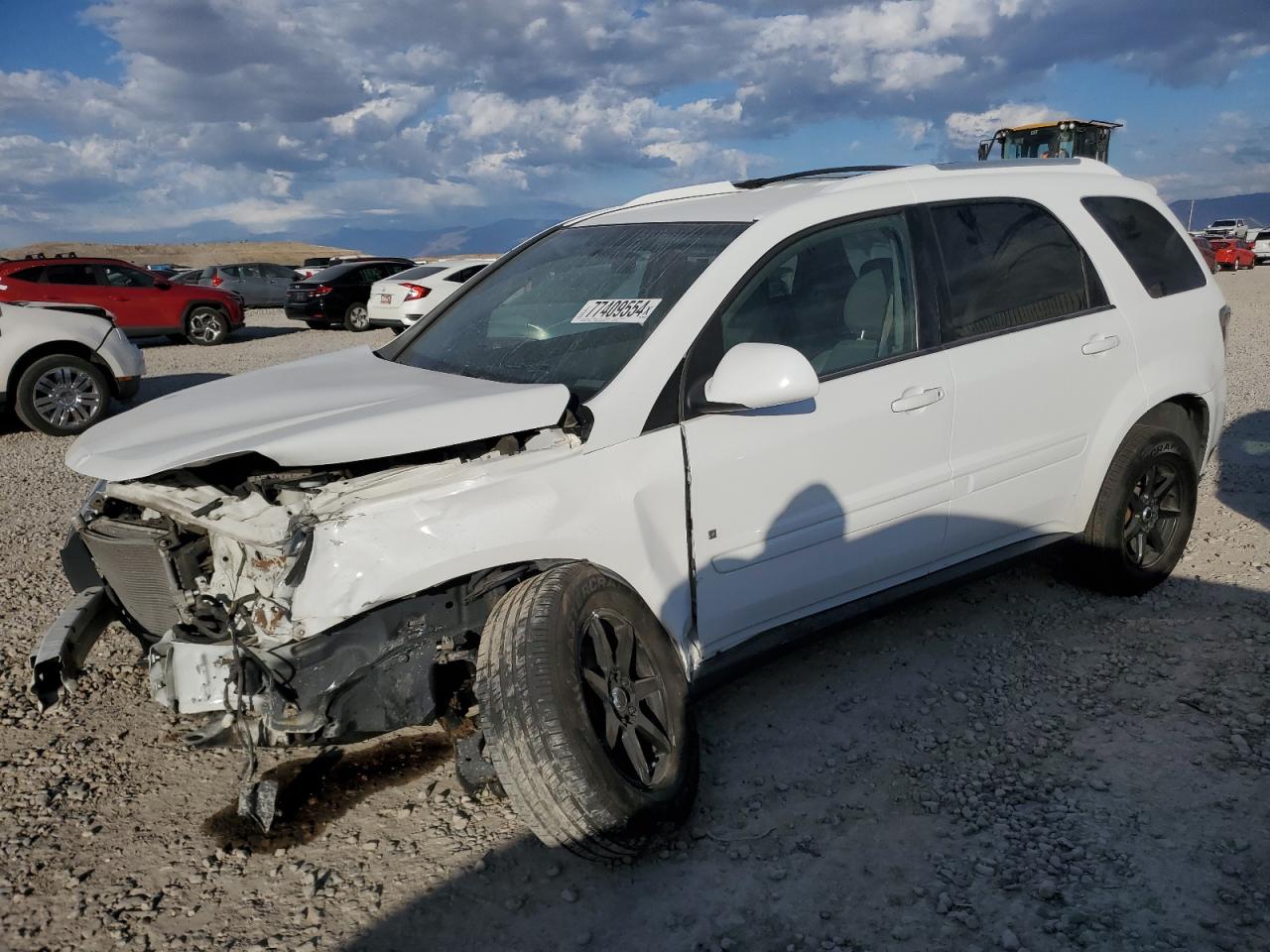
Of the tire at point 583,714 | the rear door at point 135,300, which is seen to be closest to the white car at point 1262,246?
the rear door at point 135,300

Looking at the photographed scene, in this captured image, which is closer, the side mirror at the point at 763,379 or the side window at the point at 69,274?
the side mirror at the point at 763,379

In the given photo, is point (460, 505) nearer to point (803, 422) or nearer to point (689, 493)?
point (689, 493)

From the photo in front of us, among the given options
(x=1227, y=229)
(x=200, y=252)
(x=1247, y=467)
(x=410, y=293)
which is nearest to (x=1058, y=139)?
(x=410, y=293)

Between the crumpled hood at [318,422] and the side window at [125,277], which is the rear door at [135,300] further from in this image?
the crumpled hood at [318,422]

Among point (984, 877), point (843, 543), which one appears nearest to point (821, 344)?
point (843, 543)

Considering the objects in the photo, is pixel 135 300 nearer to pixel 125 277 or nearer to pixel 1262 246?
pixel 125 277

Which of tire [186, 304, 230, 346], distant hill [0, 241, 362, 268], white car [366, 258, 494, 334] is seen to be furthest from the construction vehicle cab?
distant hill [0, 241, 362, 268]

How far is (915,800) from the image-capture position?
9.73ft

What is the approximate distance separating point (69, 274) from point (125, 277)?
3.35ft

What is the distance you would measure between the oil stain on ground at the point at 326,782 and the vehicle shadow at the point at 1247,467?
14.9 ft

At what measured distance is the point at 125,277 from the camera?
1644cm

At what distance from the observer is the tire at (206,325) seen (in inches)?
690

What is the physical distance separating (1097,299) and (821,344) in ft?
4.67

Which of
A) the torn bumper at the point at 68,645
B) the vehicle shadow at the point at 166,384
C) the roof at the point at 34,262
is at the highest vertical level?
the roof at the point at 34,262
